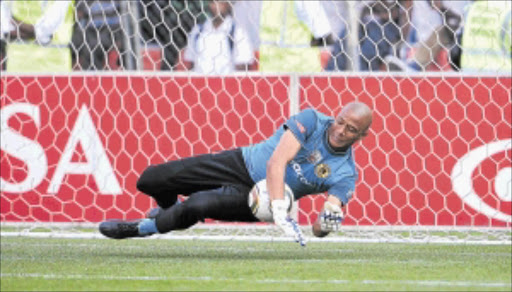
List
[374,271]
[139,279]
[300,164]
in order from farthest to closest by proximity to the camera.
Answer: [300,164]
[374,271]
[139,279]

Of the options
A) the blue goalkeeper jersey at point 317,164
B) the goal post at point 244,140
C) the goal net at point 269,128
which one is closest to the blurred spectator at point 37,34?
the goal net at point 269,128

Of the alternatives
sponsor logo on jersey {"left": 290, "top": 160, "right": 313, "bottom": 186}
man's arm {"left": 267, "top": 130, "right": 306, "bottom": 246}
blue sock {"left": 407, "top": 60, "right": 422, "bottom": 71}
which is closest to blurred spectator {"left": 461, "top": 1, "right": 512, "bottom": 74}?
blue sock {"left": 407, "top": 60, "right": 422, "bottom": 71}

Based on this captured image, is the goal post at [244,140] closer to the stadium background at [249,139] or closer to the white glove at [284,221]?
the stadium background at [249,139]

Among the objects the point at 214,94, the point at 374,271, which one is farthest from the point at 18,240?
the point at 374,271

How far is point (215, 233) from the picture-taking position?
832 centimetres

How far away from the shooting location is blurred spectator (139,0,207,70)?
31.0 ft

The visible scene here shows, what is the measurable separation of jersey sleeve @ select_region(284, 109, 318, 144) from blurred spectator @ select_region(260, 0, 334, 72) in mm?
3065

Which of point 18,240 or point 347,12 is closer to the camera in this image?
point 18,240

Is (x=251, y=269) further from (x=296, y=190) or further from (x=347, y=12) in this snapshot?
(x=347, y=12)

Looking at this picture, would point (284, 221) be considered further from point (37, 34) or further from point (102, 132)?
point (37, 34)

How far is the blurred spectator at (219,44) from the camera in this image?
31.2 ft

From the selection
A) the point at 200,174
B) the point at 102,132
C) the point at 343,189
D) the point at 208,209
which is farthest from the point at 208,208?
the point at 102,132

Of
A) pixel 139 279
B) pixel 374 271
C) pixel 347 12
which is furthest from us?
pixel 347 12

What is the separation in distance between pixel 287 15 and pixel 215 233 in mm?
2011
